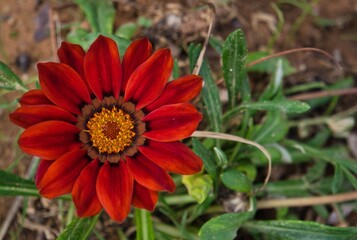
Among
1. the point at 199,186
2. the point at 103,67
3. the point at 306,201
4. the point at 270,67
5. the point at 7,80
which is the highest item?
the point at 103,67

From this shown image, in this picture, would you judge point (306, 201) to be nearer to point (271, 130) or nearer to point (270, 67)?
point (271, 130)

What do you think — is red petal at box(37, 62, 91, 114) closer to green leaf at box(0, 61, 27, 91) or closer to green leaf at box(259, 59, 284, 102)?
green leaf at box(0, 61, 27, 91)

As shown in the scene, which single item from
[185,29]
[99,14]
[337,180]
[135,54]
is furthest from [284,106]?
[99,14]

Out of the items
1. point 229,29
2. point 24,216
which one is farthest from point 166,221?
point 229,29

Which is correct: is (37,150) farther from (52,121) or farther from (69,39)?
(69,39)

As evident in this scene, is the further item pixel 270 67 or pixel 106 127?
pixel 270 67

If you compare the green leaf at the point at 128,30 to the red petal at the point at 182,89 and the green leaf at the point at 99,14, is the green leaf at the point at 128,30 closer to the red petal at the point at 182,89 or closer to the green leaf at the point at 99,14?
the green leaf at the point at 99,14

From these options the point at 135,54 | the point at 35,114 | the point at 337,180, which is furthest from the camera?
the point at 337,180
